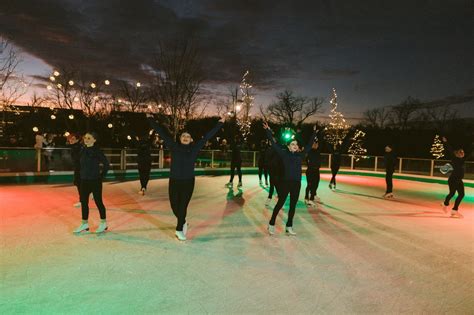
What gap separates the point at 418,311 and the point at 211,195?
7.80m

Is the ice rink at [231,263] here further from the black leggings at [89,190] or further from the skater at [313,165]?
the skater at [313,165]

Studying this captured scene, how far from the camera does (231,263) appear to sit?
463cm

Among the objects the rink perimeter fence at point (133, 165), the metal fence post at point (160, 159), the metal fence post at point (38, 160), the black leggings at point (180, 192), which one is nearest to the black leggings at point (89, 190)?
the black leggings at point (180, 192)

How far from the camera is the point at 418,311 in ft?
11.2

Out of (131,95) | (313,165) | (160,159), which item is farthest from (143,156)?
(131,95)

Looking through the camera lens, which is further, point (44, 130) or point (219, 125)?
point (44, 130)

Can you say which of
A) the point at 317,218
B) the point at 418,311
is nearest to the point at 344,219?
the point at 317,218

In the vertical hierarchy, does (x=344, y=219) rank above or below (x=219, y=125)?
below

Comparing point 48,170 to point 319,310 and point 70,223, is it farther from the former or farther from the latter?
point 319,310

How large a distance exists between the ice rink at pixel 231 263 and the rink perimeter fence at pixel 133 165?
5164mm

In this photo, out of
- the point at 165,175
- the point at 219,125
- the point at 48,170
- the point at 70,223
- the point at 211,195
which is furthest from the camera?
the point at 165,175

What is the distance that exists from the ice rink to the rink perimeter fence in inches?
203

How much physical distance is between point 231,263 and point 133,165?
493 inches

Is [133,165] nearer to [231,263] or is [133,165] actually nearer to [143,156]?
[143,156]
